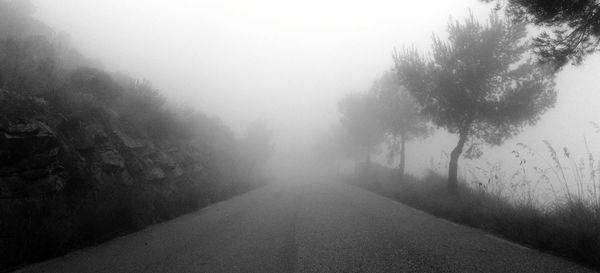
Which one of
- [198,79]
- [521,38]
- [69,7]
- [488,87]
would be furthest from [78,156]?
[198,79]

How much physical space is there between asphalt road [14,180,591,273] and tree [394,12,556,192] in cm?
741

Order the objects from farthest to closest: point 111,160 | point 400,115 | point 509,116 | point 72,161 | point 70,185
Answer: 1. point 400,115
2. point 509,116
3. point 111,160
4. point 72,161
5. point 70,185

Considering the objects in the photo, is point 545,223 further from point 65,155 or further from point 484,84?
point 65,155

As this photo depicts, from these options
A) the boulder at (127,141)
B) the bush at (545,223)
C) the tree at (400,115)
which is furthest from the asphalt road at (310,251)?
the tree at (400,115)

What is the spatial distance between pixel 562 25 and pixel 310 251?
5.58 metres

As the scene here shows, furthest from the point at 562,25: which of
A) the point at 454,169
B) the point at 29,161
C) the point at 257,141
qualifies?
the point at 257,141

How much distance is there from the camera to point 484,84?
12.2m

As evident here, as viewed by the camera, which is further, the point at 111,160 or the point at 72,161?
the point at 111,160

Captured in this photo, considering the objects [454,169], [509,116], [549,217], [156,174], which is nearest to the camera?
[549,217]

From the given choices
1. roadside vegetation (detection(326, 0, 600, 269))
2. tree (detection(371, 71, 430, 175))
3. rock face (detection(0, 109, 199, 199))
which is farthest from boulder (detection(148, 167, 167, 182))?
tree (detection(371, 71, 430, 175))

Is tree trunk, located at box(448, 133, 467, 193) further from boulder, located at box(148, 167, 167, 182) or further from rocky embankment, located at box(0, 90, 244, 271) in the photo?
boulder, located at box(148, 167, 167, 182)

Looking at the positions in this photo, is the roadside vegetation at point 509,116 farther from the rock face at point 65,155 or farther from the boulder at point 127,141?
the boulder at point 127,141

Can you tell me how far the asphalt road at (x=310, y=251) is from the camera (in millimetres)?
3893

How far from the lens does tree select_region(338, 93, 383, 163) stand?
29086mm
